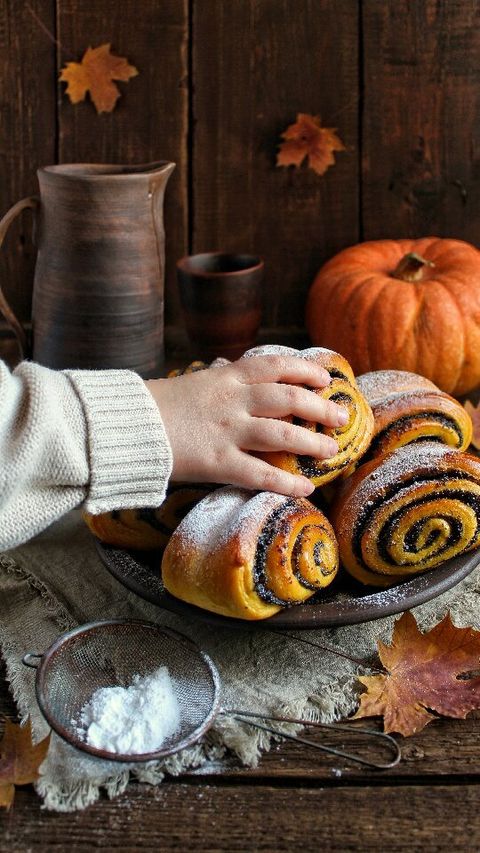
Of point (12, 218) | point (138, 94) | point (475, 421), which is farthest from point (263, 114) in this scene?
point (475, 421)

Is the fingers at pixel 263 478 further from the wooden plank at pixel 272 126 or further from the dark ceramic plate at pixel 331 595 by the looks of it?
the wooden plank at pixel 272 126

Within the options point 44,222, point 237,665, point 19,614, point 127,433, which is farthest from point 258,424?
point 44,222

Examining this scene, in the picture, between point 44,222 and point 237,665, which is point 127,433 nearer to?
point 237,665

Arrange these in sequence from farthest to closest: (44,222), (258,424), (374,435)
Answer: (44,222), (374,435), (258,424)

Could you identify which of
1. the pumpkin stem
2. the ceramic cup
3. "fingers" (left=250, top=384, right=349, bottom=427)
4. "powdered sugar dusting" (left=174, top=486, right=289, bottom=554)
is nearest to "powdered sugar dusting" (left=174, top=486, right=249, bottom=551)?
"powdered sugar dusting" (left=174, top=486, right=289, bottom=554)

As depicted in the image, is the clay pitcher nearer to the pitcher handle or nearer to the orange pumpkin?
the pitcher handle

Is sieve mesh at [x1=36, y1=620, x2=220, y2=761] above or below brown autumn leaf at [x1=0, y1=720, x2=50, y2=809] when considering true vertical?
above
